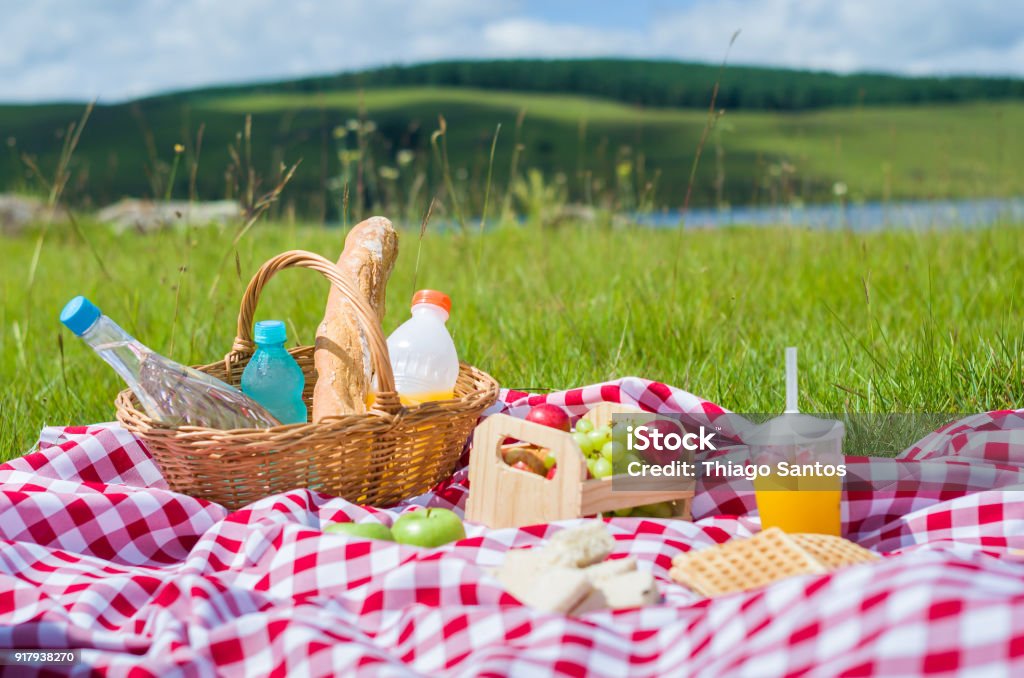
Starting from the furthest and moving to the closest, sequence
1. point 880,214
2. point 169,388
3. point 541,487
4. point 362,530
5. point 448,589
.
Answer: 1. point 880,214
2. point 169,388
3. point 541,487
4. point 362,530
5. point 448,589

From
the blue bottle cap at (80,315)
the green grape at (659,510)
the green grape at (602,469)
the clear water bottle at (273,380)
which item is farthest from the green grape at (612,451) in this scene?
the blue bottle cap at (80,315)

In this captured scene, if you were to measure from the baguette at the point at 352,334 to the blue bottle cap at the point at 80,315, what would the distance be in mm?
491

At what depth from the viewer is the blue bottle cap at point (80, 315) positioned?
6.35 feet

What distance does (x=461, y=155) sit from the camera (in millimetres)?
32469

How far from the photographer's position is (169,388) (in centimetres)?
206

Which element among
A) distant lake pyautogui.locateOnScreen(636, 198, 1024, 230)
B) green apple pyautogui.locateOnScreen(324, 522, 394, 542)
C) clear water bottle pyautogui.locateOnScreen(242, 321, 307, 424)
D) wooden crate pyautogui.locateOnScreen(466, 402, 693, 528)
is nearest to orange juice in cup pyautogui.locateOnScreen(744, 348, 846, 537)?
wooden crate pyautogui.locateOnScreen(466, 402, 693, 528)

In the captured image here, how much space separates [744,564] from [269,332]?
1133mm

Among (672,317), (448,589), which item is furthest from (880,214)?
(448,589)

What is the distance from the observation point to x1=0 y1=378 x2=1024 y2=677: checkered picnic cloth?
3.90ft

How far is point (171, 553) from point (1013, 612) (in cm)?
152

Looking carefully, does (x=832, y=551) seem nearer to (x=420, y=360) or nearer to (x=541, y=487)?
(x=541, y=487)

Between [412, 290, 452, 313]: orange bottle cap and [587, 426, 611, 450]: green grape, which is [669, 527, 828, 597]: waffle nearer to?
[587, 426, 611, 450]: green grape

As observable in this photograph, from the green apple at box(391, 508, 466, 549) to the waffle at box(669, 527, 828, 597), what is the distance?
420 millimetres

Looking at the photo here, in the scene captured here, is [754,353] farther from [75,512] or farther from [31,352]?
[31,352]
